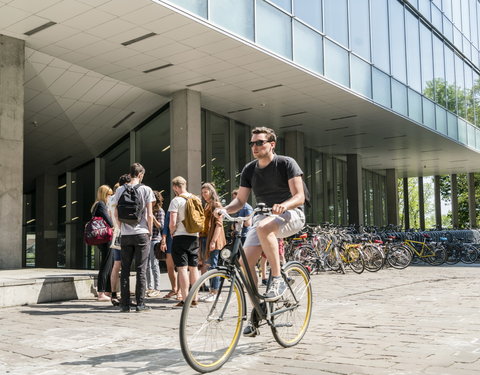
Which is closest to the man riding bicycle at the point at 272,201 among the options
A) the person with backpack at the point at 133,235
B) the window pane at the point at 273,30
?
the person with backpack at the point at 133,235

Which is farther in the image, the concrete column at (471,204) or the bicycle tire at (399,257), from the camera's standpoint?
the concrete column at (471,204)

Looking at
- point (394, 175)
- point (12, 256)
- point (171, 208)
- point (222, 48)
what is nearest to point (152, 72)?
point (222, 48)

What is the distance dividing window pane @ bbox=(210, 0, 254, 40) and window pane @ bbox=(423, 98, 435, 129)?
12.1 metres

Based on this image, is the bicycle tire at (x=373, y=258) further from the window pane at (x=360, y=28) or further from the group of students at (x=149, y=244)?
the window pane at (x=360, y=28)

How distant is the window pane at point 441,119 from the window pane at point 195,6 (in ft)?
50.8

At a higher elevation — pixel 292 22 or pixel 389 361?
pixel 292 22

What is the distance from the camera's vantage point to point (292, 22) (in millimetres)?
15258

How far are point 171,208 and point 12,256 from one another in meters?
6.23

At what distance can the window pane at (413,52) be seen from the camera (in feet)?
73.8

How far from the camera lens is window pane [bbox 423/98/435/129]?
23.1m

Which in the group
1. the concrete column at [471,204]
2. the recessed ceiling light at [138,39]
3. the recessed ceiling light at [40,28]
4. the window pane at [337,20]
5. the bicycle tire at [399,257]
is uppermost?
the window pane at [337,20]

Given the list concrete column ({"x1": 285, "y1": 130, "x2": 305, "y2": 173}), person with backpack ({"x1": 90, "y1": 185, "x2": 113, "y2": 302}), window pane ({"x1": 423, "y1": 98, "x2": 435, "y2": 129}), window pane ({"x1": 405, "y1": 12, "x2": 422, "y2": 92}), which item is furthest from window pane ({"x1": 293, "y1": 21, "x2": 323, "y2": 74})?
window pane ({"x1": 423, "y1": 98, "x2": 435, "y2": 129})

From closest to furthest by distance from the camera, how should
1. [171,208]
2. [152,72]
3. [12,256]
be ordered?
[171,208] < [12,256] < [152,72]

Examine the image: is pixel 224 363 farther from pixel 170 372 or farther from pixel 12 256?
pixel 12 256
